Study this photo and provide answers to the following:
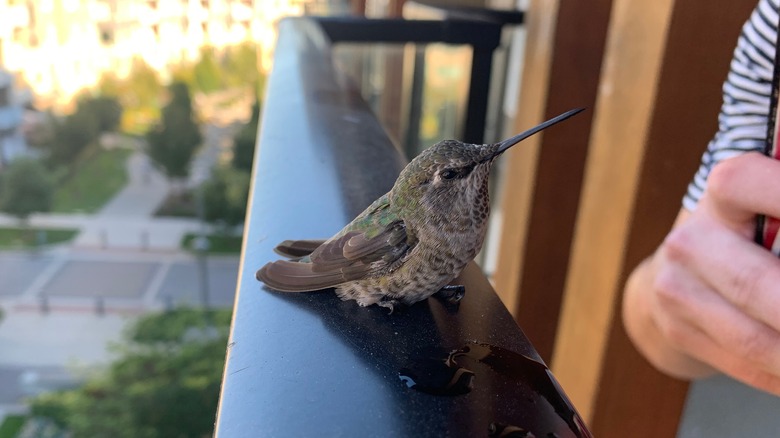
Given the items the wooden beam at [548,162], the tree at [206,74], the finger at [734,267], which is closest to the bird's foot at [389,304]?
the finger at [734,267]

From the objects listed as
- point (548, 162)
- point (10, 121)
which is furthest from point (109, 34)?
point (548, 162)

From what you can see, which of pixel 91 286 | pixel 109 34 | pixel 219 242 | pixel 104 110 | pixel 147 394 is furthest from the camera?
pixel 109 34

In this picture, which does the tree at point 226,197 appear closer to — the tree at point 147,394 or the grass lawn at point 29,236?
the grass lawn at point 29,236

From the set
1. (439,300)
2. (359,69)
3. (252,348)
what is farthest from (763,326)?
(359,69)

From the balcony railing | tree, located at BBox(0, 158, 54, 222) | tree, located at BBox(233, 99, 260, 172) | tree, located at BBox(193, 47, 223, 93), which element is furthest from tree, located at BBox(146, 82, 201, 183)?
the balcony railing

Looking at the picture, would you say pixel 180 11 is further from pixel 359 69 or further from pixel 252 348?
pixel 252 348

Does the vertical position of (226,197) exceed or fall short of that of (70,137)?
it falls short

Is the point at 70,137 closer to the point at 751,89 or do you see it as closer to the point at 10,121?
the point at 10,121
